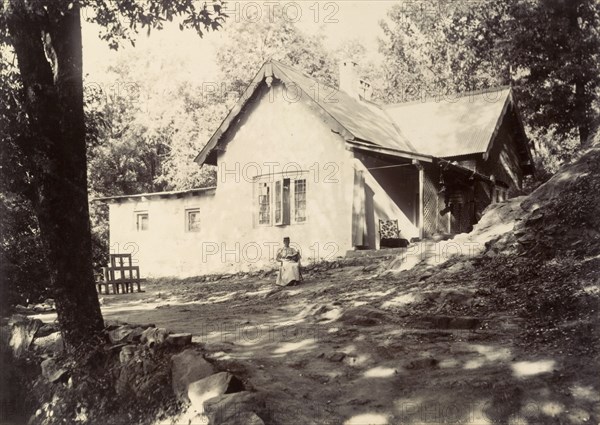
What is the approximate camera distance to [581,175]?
1092 centimetres

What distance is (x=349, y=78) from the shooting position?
22672mm

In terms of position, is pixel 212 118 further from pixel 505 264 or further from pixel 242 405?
pixel 242 405

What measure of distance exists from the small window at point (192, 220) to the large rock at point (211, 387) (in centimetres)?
1530

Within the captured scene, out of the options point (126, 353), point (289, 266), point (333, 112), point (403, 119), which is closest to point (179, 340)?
point (126, 353)

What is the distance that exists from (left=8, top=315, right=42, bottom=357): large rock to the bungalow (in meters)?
9.58

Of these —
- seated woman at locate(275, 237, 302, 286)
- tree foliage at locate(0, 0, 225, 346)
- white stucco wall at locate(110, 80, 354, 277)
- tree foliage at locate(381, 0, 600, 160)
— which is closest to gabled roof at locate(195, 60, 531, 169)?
white stucco wall at locate(110, 80, 354, 277)

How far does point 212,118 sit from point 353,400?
94.7ft

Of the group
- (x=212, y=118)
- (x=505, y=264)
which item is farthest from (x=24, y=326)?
(x=212, y=118)

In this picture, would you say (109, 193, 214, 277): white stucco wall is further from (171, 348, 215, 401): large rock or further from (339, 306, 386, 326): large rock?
(171, 348, 215, 401): large rock

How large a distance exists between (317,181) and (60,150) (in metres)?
10.8

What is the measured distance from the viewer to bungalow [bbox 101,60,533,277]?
Answer: 17.0 metres

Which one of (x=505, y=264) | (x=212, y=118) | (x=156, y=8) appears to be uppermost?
(x=212, y=118)

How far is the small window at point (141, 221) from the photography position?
22.0 meters

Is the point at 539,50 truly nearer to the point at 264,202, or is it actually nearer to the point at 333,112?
the point at 333,112
